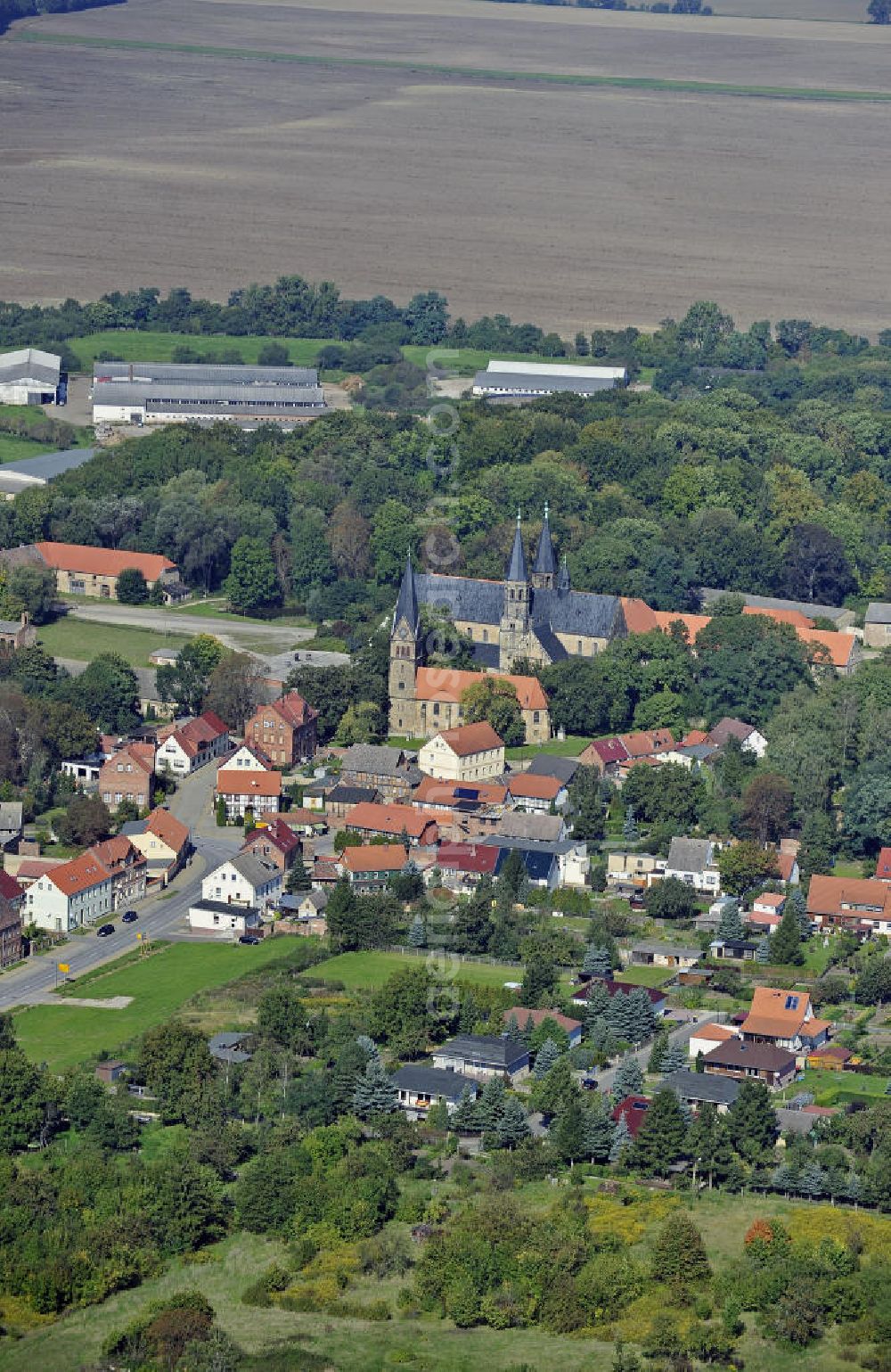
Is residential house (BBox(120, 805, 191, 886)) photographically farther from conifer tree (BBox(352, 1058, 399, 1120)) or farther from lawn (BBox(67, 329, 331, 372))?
lawn (BBox(67, 329, 331, 372))

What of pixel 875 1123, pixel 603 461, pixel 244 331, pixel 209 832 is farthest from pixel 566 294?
pixel 875 1123

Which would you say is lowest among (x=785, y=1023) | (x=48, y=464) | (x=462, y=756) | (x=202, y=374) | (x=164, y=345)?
(x=785, y=1023)

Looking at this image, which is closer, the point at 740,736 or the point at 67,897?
the point at 67,897

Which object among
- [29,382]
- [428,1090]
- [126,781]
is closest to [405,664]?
[126,781]

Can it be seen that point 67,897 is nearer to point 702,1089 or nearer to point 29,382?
point 702,1089

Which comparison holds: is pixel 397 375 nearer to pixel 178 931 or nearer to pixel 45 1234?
pixel 178 931

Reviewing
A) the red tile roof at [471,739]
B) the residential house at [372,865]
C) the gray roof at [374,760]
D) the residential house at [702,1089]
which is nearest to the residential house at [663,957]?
the residential house at [372,865]

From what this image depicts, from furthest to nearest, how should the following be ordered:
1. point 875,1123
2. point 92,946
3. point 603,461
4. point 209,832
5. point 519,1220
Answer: point 603,461 < point 209,832 < point 92,946 < point 875,1123 < point 519,1220
